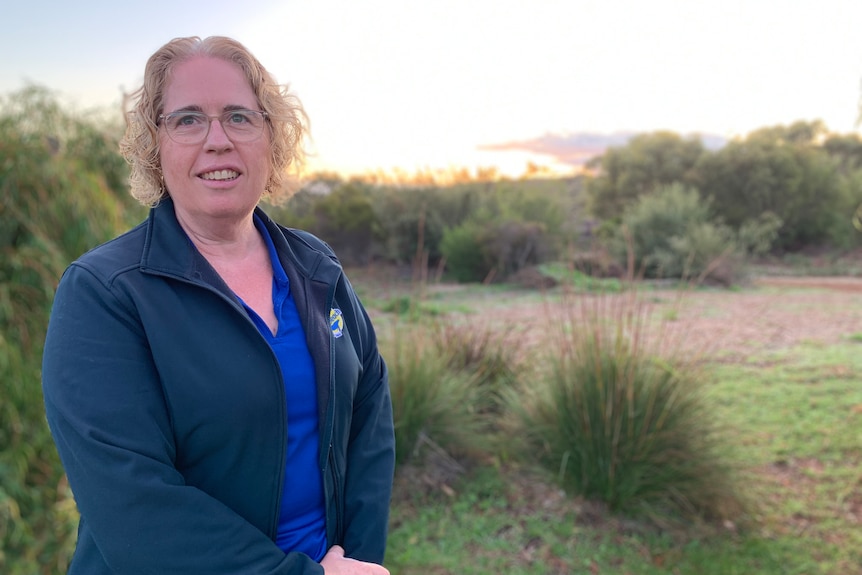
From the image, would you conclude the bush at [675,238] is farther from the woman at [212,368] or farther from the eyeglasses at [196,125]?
the eyeglasses at [196,125]

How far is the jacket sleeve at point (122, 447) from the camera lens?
3.81 feet

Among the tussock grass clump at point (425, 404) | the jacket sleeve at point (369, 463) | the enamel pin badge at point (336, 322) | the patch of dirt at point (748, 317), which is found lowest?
the patch of dirt at point (748, 317)

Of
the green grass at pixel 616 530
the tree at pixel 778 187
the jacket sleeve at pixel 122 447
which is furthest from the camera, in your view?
the tree at pixel 778 187

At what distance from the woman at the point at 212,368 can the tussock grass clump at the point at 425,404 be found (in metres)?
2.48

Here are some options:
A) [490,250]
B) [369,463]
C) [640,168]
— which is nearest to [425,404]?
[369,463]

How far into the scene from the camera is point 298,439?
143 cm

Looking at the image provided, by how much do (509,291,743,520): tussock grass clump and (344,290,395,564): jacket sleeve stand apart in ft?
7.46

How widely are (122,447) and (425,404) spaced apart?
309 cm

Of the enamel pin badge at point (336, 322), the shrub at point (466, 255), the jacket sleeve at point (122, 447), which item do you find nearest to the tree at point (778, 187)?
the shrub at point (466, 255)

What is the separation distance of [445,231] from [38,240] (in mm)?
11781

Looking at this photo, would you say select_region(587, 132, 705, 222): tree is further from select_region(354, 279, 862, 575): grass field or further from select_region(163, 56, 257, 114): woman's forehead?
select_region(163, 56, 257, 114): woman's forehead

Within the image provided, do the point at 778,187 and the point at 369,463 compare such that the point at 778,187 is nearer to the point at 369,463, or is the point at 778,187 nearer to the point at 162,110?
the point at 369,463

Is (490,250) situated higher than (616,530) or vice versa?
(490,250)

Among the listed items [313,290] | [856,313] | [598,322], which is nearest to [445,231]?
[856,313]
